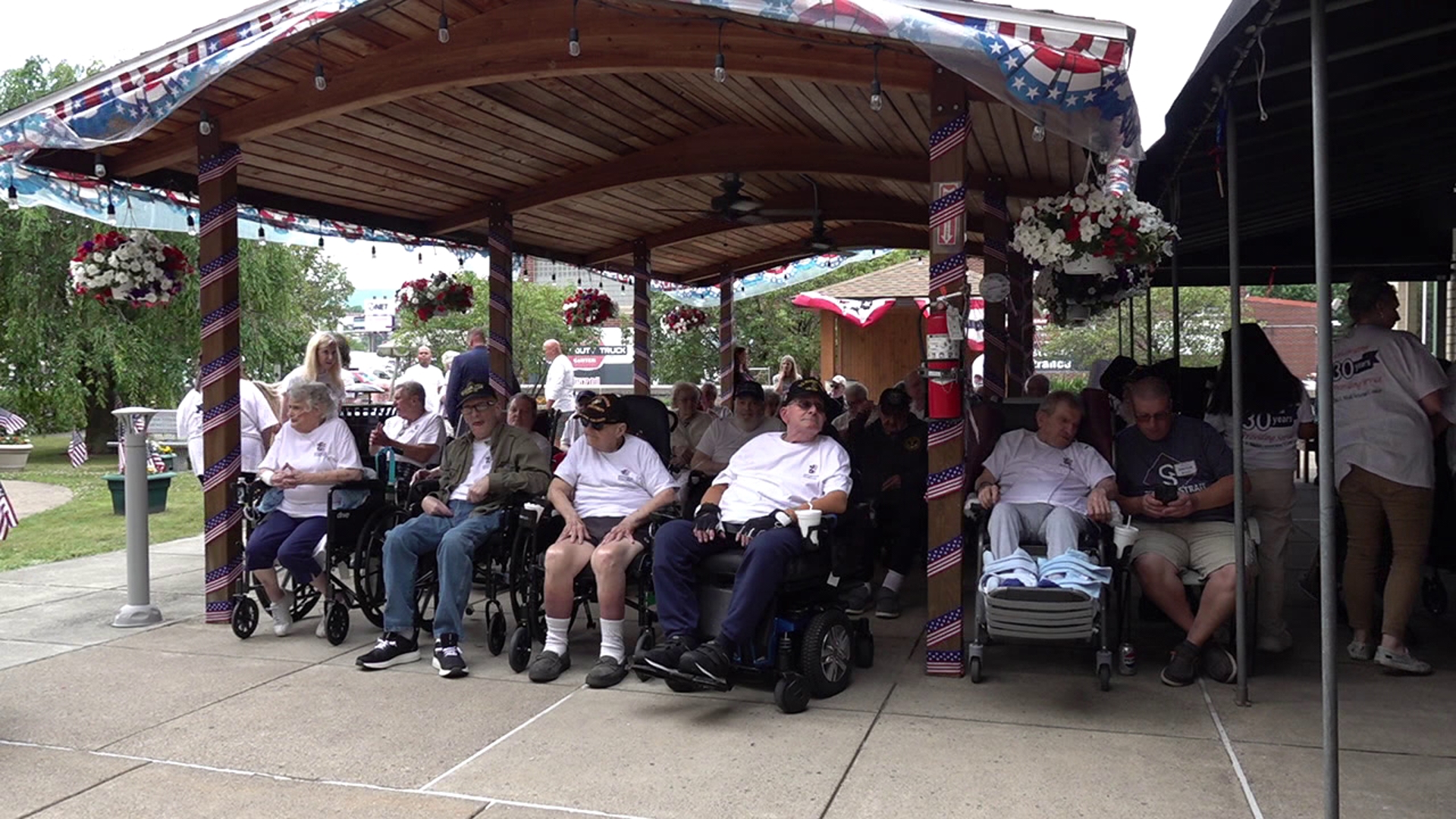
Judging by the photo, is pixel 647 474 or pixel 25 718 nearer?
pixel 25 718

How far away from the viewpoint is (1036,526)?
4.91 metres

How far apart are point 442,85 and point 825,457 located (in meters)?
2.74

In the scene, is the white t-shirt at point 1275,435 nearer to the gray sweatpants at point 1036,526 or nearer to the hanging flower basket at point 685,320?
the gray sweatpants at point 1036,526

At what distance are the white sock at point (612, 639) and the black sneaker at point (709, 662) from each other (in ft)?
2.08

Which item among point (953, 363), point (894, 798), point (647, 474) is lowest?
point (894, 798)

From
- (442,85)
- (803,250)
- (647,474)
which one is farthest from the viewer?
A: (803,250)

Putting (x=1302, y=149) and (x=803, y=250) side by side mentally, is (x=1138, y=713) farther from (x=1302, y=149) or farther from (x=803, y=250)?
(x=803, y=250)

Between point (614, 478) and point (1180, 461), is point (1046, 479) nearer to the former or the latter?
point (1180, 461)

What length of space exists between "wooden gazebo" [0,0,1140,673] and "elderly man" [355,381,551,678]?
→ 4.90 feet

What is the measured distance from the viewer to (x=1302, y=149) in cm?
623

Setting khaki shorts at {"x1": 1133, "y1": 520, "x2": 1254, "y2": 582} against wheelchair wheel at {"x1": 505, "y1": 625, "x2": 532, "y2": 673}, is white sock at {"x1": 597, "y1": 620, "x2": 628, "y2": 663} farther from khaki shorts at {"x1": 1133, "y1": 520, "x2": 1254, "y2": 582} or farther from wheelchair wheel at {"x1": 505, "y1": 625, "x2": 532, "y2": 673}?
khaki shorts at {"x1": 1133, "y1": 520, "x2": 1254, "y2": 582}

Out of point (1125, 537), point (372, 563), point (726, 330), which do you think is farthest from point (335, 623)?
point (726, 330)

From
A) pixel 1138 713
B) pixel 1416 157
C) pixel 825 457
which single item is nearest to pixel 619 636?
pixel 825 457

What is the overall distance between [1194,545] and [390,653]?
3.63 m
